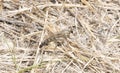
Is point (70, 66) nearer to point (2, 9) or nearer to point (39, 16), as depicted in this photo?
point (39, 16)

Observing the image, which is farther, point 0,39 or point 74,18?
point 74,18

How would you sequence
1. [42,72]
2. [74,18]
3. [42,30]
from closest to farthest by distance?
[42,72] → [42,30] → [74,18]

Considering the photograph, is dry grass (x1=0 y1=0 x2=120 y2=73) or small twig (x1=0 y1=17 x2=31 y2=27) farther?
small twig (x1=0 y1=17 x2=31 y2=27)

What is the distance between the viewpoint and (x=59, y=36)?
59.1 inches

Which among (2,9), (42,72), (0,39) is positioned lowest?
(42,72)

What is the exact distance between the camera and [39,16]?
5.22 ft

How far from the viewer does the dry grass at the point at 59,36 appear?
1.43 metres

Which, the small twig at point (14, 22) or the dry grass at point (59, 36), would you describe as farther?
the small twig at point (14, 22)

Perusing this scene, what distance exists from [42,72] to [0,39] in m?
0.25

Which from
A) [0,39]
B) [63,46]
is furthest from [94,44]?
Result: [0,39]

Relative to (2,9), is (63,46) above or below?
below

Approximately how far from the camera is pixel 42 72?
1.40 m

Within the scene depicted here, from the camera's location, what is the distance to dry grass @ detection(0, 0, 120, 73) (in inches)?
56.2

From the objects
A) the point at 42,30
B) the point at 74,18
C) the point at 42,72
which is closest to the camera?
the point at 42,72
